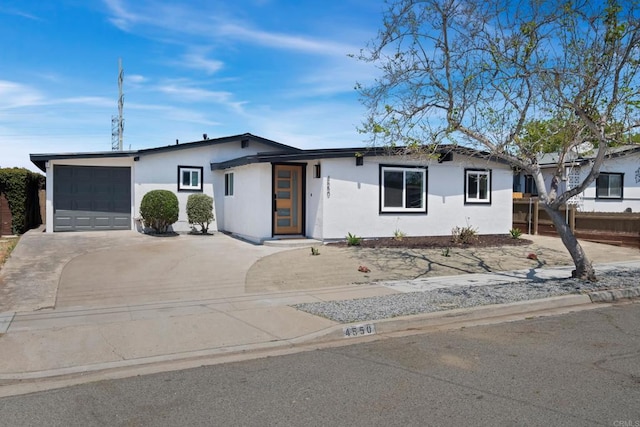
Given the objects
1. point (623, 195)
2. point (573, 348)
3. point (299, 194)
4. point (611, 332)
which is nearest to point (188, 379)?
point (573, 348)

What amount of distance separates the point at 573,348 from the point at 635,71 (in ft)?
22.6

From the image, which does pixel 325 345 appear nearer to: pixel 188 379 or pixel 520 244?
pixel 188 379

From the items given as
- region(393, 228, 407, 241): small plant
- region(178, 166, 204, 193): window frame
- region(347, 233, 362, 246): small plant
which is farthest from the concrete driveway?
region(393, 228, 407, 241): small plant

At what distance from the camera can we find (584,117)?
10.7 m

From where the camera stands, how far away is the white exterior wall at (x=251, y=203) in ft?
55.7

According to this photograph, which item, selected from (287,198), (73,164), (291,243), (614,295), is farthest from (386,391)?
(73,164)

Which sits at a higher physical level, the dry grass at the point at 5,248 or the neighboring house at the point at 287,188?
the neighboring house at the point at 287,188

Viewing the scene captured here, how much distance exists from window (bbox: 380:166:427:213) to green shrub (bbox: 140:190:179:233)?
23.7 ft

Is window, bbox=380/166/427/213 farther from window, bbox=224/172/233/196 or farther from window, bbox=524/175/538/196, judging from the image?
window, bbox=524/175/538/196

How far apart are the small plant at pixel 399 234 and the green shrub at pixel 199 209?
22.2 feet

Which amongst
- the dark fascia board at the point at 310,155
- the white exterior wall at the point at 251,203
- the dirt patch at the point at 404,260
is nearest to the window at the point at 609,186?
the dirt patch at the point at 404,260

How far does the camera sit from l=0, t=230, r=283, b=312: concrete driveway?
995 cm

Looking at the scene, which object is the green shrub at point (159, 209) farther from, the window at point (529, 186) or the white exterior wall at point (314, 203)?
the window at point (529, 186)

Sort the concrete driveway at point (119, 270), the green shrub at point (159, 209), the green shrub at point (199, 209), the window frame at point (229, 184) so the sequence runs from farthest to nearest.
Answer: the window frame at point (229, 184) → the green shrub at point (199, 209) → the green shrub at point (159, 209) → the concrete driveway at point (119, 270)
